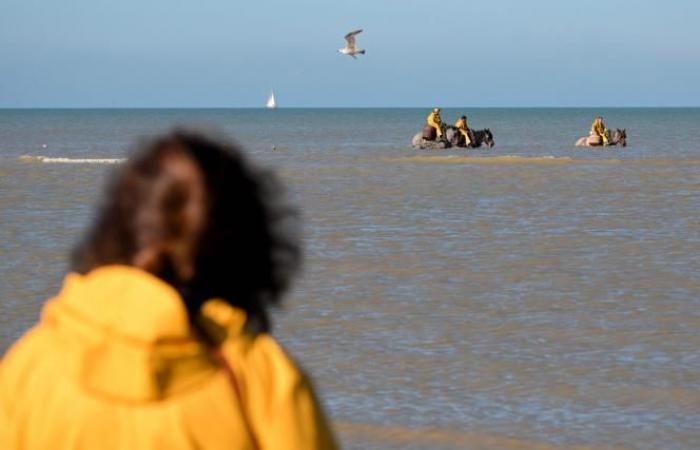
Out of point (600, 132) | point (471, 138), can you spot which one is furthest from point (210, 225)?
point (600, 132)

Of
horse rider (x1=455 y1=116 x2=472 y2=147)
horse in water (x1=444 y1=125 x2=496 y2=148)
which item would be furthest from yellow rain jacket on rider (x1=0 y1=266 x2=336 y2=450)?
horse rider (x1=455 y1=116 x2=472 y2=147)

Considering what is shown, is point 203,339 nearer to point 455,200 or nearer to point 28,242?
point 28,242

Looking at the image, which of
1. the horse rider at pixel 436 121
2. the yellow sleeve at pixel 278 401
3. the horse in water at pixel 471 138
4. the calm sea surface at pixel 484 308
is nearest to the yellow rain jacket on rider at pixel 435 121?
the horse rider at pixel 436 121

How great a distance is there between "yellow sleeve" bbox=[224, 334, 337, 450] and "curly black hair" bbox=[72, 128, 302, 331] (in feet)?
0.22

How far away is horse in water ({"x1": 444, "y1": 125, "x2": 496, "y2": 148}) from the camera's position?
138ft

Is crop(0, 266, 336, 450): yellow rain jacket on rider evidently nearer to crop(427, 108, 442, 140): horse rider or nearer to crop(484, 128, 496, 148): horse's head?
crop(427, 108, 442, 140): horse rider

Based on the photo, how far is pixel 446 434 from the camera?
668 cm

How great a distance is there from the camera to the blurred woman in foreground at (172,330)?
68.2 inches

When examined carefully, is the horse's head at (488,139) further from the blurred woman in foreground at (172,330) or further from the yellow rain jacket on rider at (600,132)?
the blurred woman in foreground at (172,330)

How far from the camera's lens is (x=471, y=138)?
4328 centimetres

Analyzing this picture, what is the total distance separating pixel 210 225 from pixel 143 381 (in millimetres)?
211

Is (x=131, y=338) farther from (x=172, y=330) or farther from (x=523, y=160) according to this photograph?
(x=523, y=160)

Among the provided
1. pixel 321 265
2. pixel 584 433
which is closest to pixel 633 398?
pixel 584 433

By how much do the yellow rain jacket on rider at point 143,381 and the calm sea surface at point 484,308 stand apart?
0.42 meters
